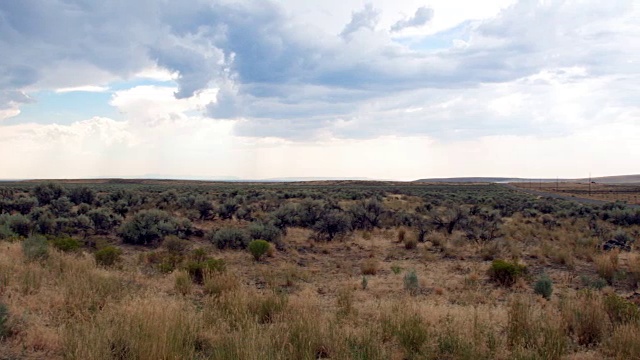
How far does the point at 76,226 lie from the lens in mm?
19797

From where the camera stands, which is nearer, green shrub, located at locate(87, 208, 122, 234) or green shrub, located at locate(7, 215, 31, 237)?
green shrub, located at locate(7, 215, 31, 237)

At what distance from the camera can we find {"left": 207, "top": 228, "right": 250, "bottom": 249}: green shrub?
1669cm

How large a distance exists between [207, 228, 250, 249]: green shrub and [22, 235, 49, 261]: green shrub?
5653 millimetres

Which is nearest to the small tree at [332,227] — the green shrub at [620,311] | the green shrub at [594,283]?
the green shrub at [594,283]

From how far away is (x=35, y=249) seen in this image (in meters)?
11.6

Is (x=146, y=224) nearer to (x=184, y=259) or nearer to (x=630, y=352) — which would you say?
(x=184, y=259)

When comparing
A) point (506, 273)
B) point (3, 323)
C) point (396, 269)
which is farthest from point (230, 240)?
point (3, 323)

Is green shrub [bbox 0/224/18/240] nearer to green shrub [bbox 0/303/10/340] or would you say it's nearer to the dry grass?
the dry grass

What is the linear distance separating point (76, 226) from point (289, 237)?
9.07m

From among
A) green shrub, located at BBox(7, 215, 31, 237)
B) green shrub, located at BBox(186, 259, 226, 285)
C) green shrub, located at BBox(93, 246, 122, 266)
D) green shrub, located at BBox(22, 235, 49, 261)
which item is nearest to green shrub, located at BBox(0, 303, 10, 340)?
green shrub, located at BBox(186, 259, 226, 285)

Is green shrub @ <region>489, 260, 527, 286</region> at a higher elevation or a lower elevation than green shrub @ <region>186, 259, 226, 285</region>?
lower

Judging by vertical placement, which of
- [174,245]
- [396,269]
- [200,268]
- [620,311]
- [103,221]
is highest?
[103,221]

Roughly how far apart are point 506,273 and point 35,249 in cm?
1199

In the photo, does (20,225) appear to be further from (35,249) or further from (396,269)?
(396,269)
